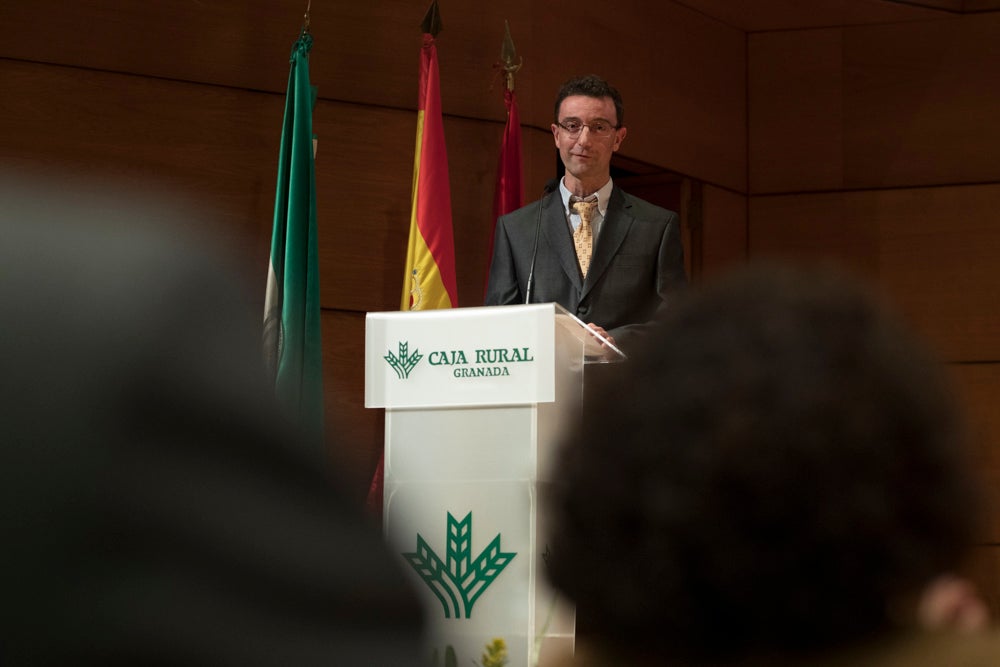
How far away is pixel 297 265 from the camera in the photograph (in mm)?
4746

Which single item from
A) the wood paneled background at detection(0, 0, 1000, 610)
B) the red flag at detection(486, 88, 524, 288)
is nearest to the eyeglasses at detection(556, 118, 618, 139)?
the red flag at detection(486, 88, 524, 288)

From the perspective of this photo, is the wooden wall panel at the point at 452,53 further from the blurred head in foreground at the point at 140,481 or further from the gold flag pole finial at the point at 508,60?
the blurred head in foreground at the point at 140,481

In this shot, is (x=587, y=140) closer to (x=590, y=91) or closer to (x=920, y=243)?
(x=590, y=91)

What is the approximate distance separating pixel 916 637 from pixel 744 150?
684cm

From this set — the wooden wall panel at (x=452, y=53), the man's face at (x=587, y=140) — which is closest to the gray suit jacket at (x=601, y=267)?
the man's face at (x=587, y=140)

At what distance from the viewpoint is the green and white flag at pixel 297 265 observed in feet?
14.8

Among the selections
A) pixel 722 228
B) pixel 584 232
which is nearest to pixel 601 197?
pixel 584 232

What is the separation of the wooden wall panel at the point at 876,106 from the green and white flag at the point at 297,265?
3.07 m

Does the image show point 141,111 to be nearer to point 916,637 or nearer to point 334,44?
point 334,44

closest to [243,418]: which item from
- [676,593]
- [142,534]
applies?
[142,534]

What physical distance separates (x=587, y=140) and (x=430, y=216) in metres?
0.98

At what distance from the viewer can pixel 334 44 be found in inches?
223

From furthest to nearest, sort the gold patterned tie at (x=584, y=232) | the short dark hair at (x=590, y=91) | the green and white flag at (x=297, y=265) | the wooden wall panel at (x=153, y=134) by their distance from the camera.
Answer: the wooden wall panel at (x=153, y=134)
the green and white flag at (x=297, y=265)
the short dark hair at (x=590, y=91)
the gold patterned tie at (x=584, y=232)

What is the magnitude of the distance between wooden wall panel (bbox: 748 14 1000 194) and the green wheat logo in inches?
172
